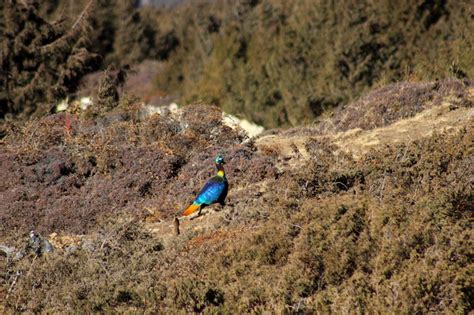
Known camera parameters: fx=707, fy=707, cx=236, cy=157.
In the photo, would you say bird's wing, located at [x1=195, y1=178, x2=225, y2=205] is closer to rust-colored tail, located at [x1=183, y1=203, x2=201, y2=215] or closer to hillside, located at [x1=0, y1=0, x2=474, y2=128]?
rust-colored tail, located at [x1=183, y1=203, x2=201, y2=215]

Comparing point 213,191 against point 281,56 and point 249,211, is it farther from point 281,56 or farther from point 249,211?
point 281,56

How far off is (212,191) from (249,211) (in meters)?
0.65

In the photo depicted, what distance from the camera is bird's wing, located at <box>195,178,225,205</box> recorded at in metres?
10.2

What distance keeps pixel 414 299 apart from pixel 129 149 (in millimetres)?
7017

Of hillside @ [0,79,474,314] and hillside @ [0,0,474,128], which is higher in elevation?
hillside @ [0,0,474,128]

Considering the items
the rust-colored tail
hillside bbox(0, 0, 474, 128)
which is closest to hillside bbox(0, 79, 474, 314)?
the rust-colored tail

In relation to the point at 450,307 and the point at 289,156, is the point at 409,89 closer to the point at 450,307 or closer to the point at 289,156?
the point at 289,156

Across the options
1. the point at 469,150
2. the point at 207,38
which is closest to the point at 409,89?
the point at 469,150

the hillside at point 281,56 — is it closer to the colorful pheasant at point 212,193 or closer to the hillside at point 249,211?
the hillside at point 249,211

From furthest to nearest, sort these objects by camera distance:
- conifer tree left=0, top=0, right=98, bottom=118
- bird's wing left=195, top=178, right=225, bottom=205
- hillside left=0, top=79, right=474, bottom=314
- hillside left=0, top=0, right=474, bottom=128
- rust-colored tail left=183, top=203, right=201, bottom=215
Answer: hillside left=0, top=0, right=474, bottom=128
conifer tree left=0, top=0, right=98, bottom=118
rust-colored tail left=183, top=203, right=201, bottom=215
bird's wing left=195, top=178, right=225, bottom=205
hillside left=0, top=79, right=474, bottom=314

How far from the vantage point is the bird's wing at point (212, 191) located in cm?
1022

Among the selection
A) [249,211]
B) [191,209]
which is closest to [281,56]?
[191,209]

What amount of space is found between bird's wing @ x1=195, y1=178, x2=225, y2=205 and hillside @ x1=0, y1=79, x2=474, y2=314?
313 millimetres

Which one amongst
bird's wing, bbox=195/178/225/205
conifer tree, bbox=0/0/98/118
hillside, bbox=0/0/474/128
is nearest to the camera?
bird's wing, bbox=195/178/225/205
